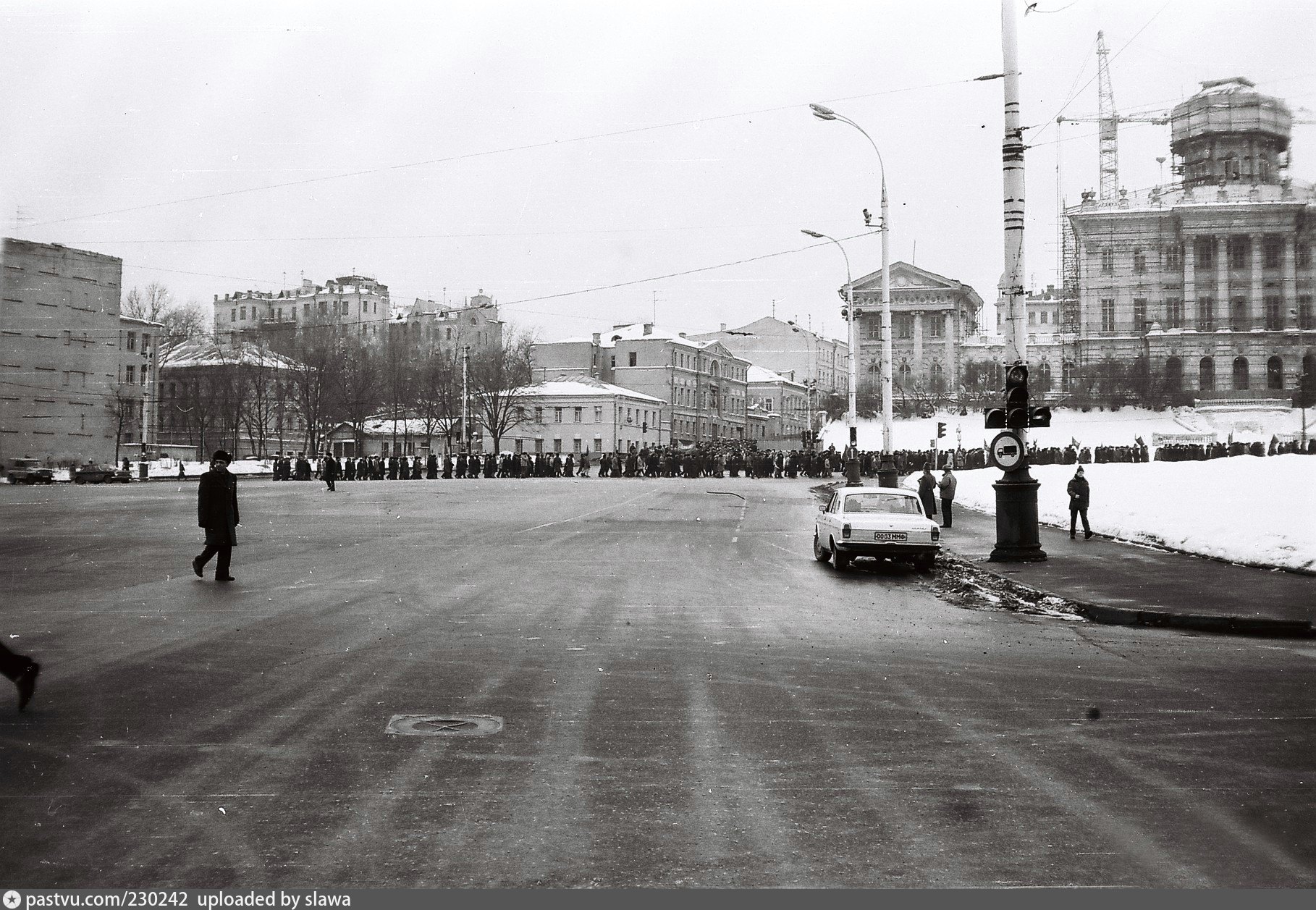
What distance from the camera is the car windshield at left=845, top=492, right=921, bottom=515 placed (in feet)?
65.2

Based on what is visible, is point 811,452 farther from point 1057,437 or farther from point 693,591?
point 693,591

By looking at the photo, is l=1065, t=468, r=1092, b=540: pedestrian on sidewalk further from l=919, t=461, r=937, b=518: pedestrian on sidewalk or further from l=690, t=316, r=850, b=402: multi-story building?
l=690, t=316, r=850, b=402: multi-story building

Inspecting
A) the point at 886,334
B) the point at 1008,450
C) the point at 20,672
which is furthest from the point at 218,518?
the point at 886,334

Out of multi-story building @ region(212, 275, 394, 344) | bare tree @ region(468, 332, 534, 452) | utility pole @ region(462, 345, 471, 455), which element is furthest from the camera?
multi-story building @ region(212, 275, 394, 344)

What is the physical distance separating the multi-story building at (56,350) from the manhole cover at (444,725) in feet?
13.6

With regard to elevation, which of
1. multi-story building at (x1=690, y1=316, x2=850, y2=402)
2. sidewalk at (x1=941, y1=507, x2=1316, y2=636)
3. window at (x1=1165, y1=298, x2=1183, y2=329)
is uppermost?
multi-story building at (x1=690, y1=316, x2=850, y2=402)

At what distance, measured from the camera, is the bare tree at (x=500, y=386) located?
102m

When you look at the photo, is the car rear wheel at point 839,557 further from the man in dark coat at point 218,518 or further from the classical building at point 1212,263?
the classical building at point 1212,263

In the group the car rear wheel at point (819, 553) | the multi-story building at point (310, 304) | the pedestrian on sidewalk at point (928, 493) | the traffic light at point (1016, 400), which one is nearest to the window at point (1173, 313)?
the pedestrian on sidewalk at point (928, 493)

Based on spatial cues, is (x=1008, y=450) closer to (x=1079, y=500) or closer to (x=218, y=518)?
(x=1079, y=500)

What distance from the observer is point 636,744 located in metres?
6.62

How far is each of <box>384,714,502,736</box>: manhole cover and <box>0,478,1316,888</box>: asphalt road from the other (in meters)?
0.12

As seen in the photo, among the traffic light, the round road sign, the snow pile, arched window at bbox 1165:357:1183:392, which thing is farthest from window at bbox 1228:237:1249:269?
arched window at bbox 1165:357:1183:392

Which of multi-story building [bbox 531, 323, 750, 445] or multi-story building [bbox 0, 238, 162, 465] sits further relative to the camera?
multi-story building [bbox 531, 323, 750, 445]
